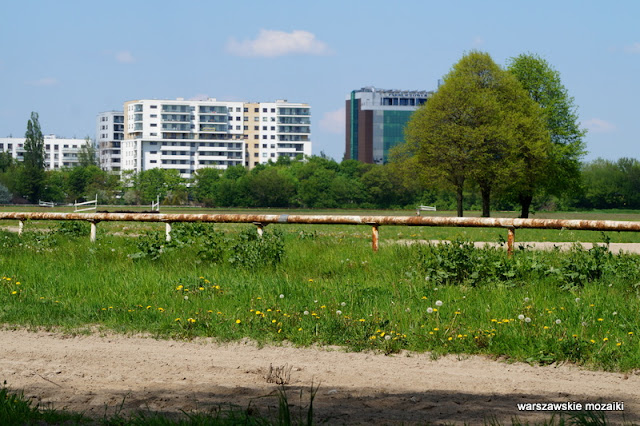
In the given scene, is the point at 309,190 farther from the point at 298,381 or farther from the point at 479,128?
the point at 298,381

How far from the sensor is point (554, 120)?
60.6 metres

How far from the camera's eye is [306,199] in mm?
124875

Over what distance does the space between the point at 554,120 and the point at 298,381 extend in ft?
190

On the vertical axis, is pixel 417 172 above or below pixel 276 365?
above

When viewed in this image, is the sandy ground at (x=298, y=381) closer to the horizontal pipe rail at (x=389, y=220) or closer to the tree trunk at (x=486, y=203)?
the horizontal pipe rail at (x=389, y=220)

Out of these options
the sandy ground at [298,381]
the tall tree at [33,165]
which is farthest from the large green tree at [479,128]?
the tall tree at [33,165]

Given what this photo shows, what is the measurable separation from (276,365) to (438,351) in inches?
61.1

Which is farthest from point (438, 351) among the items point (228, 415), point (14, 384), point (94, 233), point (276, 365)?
point (94, 233)

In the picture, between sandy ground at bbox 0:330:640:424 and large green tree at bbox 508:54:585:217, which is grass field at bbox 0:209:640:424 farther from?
large green tree at bbox 508:54:585:217

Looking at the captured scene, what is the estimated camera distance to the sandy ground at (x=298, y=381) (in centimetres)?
541

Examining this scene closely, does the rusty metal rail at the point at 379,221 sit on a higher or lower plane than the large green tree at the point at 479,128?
lower

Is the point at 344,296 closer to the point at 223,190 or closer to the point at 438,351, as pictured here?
the point at 438,351

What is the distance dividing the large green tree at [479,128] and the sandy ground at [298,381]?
4832cm

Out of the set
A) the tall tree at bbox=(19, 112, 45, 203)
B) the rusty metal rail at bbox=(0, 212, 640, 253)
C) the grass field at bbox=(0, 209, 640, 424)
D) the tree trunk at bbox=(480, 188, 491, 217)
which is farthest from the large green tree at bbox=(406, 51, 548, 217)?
the tall tree at bbox=(19, 112, 45, 203)
